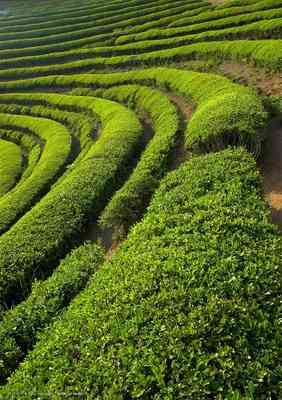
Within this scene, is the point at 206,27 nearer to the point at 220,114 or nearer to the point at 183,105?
the point at 183,105

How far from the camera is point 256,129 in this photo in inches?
745

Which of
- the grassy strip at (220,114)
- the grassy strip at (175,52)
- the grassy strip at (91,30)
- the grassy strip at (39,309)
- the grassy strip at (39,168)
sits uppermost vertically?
the grassy strip at (91,30)

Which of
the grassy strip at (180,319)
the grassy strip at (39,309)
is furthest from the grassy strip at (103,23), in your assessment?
the grassy strip at (180,319)

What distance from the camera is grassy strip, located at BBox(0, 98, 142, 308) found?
678 inches

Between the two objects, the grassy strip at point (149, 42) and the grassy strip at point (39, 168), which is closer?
the grassy strip at point (39, 168)

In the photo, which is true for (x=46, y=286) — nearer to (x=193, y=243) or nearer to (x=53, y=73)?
(x=193, y=243)

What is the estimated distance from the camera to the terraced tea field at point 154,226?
28.7 feet

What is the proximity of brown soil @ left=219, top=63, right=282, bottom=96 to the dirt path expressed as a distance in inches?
152

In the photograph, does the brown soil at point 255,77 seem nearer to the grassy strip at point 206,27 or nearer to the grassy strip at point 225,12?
the grassy strip at point 206,27

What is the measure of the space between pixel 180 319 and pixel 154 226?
15.6 ft

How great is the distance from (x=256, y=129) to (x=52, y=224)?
383 inches

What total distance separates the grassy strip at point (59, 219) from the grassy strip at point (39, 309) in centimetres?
168

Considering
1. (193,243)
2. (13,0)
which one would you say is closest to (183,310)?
(193,243)

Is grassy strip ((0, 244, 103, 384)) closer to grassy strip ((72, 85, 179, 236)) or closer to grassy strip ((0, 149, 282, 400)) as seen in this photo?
grassy strip ((0, 149, 282, 400))
